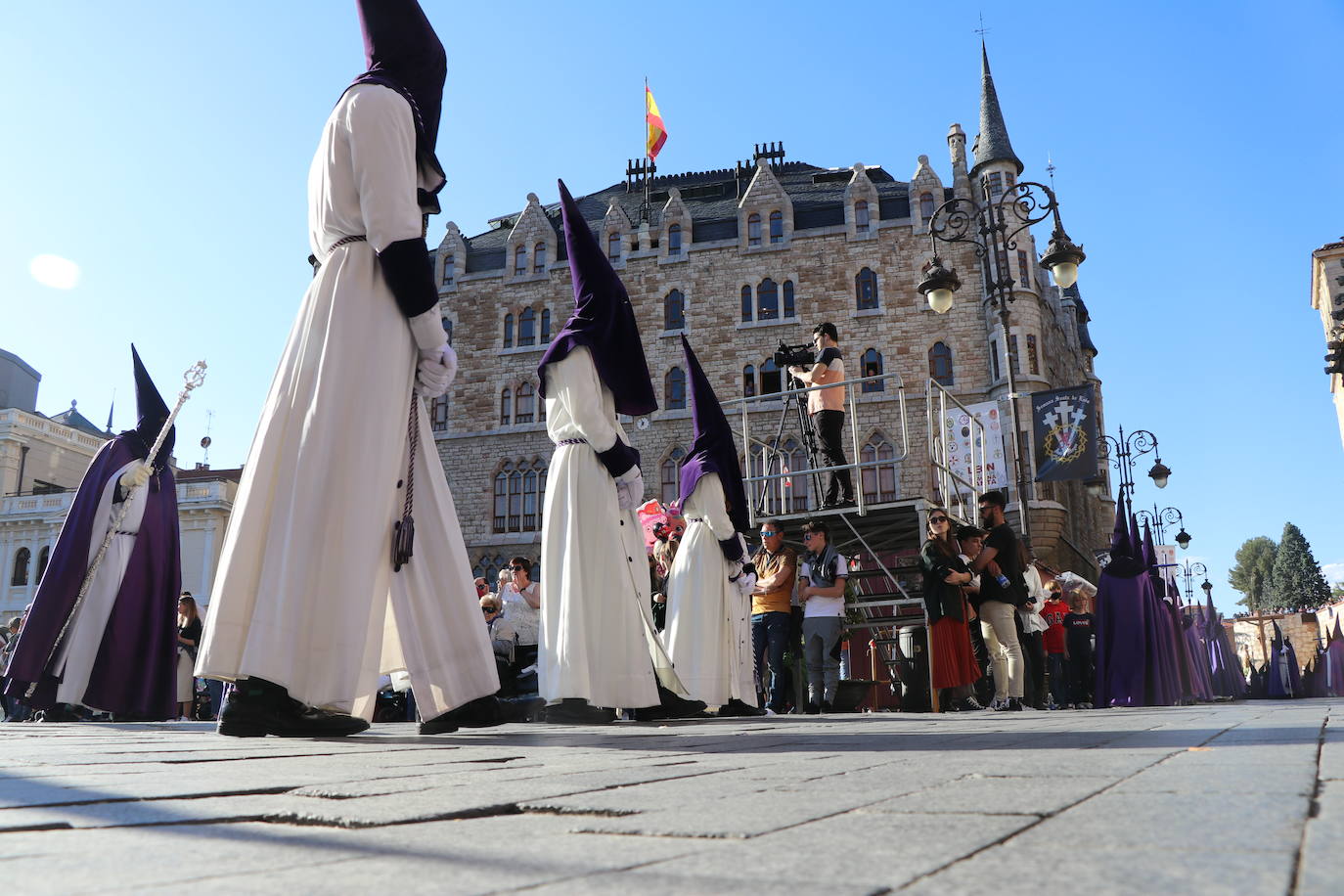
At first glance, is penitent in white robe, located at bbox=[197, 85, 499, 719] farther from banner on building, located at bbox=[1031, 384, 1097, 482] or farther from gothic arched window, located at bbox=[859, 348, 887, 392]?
gothic arched window, located at bbox=[859, 348, 887, 392]

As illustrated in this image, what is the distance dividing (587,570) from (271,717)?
8.24ft

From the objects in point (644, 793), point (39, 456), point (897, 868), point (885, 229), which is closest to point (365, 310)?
point (644, 793)

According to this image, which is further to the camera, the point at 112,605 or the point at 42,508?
the point at 42,508

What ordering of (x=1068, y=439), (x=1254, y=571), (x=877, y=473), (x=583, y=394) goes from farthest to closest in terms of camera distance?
1. (x=1254, y=571)
2. (x=877, y=473)
3. (x=1068, y=439)
4. (x=583, y=394)

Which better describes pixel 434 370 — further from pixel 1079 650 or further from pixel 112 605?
pixel 1079 650

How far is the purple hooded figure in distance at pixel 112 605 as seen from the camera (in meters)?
6.72

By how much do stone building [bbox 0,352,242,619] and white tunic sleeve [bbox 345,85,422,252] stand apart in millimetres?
36957

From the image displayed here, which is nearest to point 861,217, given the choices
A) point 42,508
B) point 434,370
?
point 434,370

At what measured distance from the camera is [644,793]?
1.71m

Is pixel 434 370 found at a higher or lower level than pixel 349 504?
higher

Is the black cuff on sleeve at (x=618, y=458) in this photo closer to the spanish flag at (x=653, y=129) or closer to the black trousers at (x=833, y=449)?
the black trousers at (x=833, y=449)

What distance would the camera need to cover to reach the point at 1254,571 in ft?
286

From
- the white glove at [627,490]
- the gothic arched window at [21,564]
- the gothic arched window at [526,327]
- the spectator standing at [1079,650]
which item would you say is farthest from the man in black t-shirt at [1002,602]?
the gothic arched window at [21,564]

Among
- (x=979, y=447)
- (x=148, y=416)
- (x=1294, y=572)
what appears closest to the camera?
(x=148, y=416)
